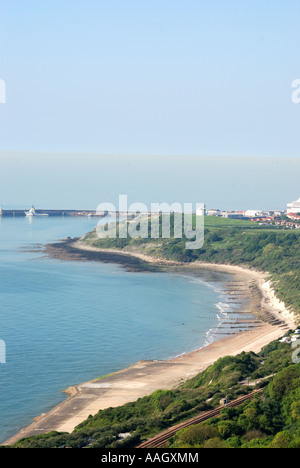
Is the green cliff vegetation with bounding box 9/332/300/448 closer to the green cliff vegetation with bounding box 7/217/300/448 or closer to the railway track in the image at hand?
the green cliff vegetation with bounding box 7/217/300/448

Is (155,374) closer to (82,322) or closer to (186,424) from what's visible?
(186,424)

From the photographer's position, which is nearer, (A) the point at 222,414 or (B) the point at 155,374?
(A) the point at 222,414

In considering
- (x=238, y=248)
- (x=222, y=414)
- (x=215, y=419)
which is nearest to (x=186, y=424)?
(x=215, y=419)

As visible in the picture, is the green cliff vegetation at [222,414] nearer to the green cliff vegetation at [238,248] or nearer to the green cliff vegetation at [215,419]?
the green cliff vegetation at [215,419]

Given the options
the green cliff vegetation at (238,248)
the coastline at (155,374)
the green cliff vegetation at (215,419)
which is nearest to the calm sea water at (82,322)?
the coastline at (155,374)

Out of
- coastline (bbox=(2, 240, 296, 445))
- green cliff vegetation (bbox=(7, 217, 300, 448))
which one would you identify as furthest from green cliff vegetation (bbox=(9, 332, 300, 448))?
coastline (bbox=(2, 240, 296, 445))
